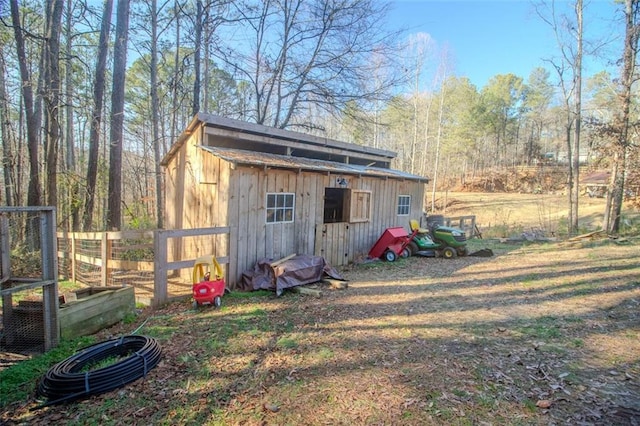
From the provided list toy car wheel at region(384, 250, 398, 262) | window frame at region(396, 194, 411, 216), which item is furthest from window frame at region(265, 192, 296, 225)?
window frame at region(396, 194, 411, 216)

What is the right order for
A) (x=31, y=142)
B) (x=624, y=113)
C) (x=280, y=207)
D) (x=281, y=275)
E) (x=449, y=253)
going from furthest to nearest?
(x=624, y=113) → (x=449, y=253) → (x=31, y=142) → (x=280, y=207) → (x=281, y=275)

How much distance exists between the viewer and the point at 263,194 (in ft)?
24.1

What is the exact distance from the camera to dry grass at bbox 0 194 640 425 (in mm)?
2809

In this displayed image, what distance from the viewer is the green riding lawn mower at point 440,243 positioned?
1067 cm

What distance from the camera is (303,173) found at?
8.34 metres

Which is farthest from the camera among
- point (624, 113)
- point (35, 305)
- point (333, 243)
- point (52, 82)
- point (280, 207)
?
point (624, 113)

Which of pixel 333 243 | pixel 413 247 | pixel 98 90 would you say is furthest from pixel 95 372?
pixel 413 247

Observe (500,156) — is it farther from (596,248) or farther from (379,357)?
(379,357)

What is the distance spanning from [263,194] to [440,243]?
6.34m

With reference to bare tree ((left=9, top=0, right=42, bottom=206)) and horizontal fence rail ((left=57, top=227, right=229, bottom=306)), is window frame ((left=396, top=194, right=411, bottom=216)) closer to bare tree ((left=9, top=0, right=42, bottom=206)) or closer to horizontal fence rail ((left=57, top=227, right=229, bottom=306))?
horizontal fence rail ((left=57, top=227, right=229, bottom=306))

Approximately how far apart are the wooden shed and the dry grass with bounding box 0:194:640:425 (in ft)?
5.27

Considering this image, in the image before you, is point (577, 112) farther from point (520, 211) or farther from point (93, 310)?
point (93, 310)

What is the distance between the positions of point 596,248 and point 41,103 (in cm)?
1778

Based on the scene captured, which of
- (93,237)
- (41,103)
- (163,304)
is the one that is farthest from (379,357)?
(41,103)
